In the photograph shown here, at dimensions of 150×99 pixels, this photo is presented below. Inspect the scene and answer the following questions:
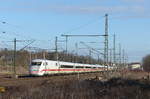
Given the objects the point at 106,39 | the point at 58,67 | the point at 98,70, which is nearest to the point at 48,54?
the point at 98,70

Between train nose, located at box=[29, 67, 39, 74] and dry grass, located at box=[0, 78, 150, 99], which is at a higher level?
train nose, located at box=[29, 67, 39, 74]

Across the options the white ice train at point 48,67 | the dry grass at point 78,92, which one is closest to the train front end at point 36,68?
the white ice train at point 48,67

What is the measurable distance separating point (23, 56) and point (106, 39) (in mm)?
72786

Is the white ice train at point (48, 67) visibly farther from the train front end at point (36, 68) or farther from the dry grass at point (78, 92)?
the dry grass at point (78, 92)

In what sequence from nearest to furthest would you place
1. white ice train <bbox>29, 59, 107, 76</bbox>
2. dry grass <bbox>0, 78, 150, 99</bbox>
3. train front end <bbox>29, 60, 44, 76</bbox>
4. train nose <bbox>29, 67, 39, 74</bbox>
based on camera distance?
1. dry grass <bbox>0, 78, 150, 99</bbox>
2. train front end <bbox>29, 60, 44, 76</bbox>
3. white ice train <bbox>29, 59, 107, 76</bbox>
4. train nose <bbox>29, 67, 39, 74</bbox>

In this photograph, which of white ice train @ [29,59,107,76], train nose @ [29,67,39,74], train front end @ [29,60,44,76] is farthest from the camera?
train nose @ [29,67,39,74]

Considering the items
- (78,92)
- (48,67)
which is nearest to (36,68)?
(48,67)

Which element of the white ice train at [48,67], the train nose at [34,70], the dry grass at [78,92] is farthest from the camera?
the train nose at [34,70]

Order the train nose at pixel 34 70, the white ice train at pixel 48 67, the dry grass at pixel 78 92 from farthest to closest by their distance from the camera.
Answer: the train nose at pixel 34 70
the white ice train at pixel 48 67
the dry grass at pixel 78 92

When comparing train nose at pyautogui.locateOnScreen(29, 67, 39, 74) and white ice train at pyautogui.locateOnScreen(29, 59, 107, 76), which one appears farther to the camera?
train nose at pyautogui.locateOnScreen(29, 67, 39, 74)

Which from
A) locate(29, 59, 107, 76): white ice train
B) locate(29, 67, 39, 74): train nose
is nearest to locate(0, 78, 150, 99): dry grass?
locate(29, 59, 107, 76): white ice train

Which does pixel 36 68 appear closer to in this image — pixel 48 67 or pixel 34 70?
pixel 34 70

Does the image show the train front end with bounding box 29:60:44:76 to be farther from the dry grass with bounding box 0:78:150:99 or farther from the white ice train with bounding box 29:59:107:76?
the dry grass with bounding box 0:78:150:99

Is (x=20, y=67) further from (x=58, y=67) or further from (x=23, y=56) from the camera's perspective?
(x=58, y=67)
